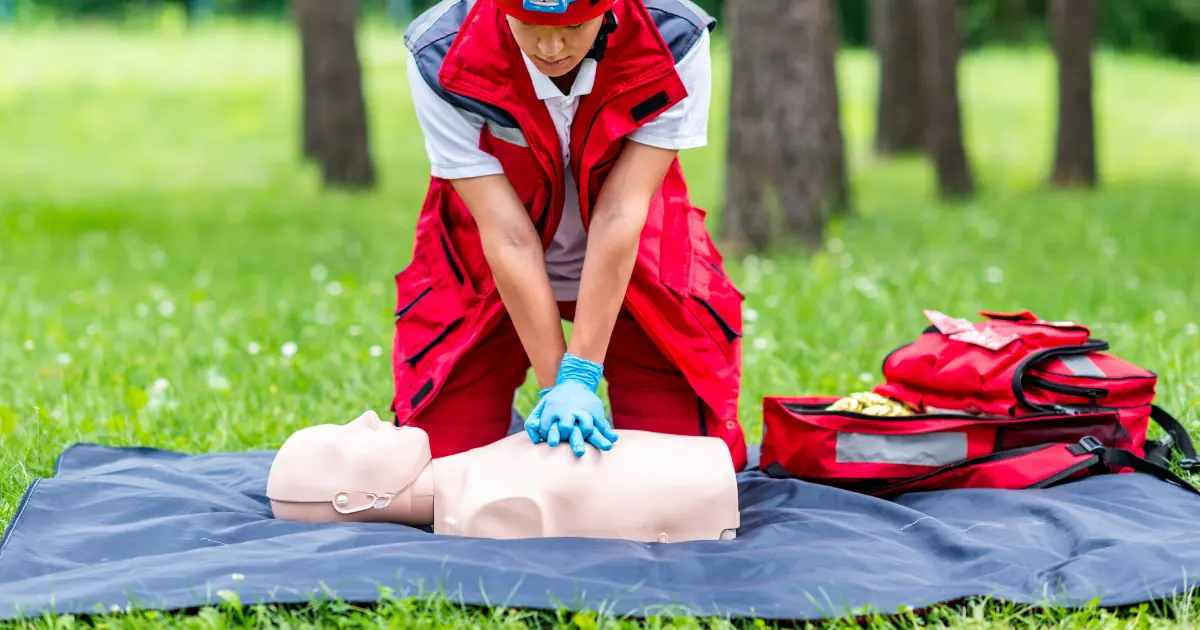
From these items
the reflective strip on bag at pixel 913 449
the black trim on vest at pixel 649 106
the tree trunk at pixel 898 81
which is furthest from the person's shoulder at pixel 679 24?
the tree trunk at pixel 898 81

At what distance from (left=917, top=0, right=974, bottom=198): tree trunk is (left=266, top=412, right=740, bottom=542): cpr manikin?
311 inches

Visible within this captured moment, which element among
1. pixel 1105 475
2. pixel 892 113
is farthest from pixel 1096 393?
pixel 892 113

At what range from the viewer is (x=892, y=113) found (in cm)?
1423

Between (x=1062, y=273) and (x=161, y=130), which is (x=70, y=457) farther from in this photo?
(x=161, y=130)

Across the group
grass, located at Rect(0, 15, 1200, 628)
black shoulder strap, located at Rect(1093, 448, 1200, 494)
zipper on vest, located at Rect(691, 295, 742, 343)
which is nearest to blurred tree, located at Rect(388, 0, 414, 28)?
grass, located at Rect(0, 15, 1200, 628)

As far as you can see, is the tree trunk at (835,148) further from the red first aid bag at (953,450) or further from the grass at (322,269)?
the red first aid bag at (953,450)

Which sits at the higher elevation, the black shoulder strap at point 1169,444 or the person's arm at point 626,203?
the person's arm at point 626,203

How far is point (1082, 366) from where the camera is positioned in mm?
3574

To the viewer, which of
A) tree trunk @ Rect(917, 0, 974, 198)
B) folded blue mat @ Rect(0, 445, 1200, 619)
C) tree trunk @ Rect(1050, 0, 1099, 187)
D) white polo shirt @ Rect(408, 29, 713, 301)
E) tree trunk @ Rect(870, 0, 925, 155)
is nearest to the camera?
folded blue mat @ Rect(0, 445, 1200, 619)

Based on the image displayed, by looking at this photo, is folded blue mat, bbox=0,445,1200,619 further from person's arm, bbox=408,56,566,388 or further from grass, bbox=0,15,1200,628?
person's arm, bbox=408,56,566,388

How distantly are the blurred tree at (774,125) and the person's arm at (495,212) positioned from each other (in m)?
3.98

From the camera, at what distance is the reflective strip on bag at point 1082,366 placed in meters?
3.53

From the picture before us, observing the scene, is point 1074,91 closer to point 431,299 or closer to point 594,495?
point 431,299

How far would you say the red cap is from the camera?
2.76 metres
